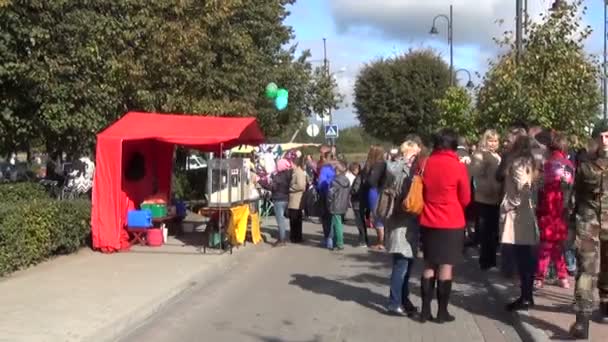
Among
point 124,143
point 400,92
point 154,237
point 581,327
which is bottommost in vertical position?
point 581,327

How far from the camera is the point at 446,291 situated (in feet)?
28.8

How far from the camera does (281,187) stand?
53.8ft

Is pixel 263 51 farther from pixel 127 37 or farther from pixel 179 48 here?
pixel 127 37

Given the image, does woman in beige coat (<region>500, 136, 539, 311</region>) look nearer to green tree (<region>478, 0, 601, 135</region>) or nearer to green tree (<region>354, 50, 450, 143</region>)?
green tree (<region>478, 0, 601, 135</region>)

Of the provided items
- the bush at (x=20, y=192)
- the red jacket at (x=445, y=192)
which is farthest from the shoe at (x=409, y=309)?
the bush at (x=20, y=192)

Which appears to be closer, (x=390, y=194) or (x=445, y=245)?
(x=445, y=245)

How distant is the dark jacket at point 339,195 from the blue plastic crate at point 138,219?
3201 millimetres

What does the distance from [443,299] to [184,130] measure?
7.02 metres

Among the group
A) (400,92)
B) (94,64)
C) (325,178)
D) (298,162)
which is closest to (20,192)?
(94,64)

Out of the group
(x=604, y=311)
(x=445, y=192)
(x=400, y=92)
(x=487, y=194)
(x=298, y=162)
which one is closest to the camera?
(x=604, y=311)

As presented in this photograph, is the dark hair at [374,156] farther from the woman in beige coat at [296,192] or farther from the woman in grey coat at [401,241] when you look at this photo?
the woman in grey coat at [401,241]

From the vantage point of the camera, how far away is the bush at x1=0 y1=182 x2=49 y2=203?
14591 mm

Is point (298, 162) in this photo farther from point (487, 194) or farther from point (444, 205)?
point (444, 205)

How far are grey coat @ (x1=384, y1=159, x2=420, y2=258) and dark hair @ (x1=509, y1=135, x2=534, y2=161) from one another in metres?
1.15
